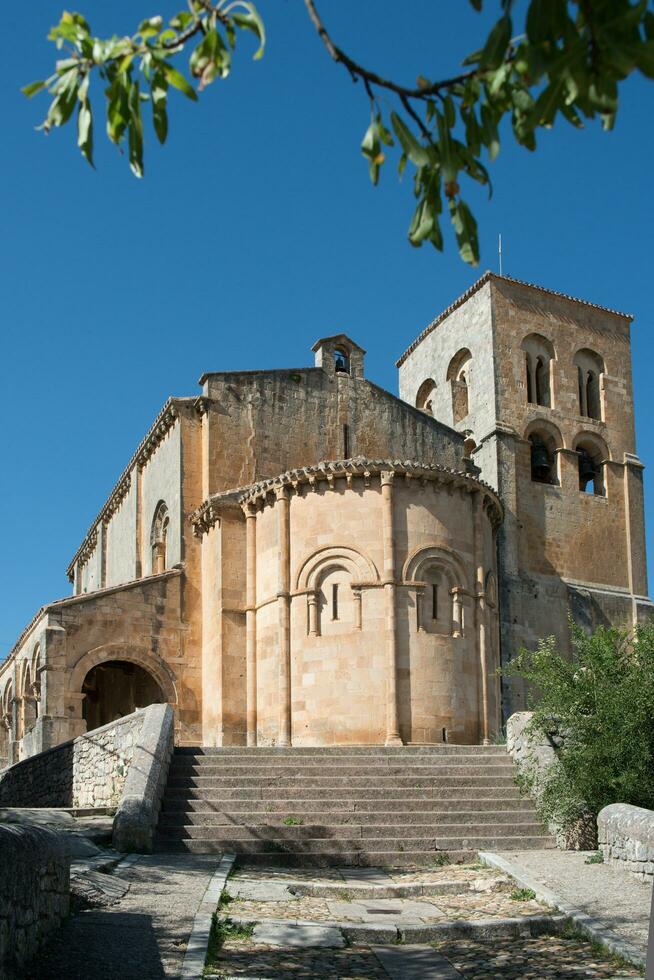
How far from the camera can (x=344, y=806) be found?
54.5 ft

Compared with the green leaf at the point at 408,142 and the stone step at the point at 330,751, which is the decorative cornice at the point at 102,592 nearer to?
the stone step at the point at 330,751

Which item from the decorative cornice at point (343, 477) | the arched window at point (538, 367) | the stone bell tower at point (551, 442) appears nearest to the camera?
the decorative cornice at point (343, 477)

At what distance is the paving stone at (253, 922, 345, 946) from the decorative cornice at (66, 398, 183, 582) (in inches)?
751

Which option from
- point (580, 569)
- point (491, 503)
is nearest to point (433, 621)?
point (491, 503)

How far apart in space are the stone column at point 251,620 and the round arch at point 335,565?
64.0 inches

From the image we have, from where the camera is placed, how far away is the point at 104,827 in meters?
15.4

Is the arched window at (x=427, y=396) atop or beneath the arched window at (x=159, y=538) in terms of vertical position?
atop

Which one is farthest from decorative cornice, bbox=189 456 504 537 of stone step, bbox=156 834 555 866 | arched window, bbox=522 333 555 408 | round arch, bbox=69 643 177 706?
arched window, bbox=522 333 555 408

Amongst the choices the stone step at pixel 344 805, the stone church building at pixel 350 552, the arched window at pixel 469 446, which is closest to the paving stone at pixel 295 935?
the stone step at pixel 344 805

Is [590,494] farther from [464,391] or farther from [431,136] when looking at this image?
[431,136]

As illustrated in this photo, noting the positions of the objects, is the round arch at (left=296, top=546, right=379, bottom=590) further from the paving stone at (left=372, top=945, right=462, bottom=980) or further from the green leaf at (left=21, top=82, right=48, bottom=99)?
the green leaf at (left=21, top=82, right=48, bottom=99)

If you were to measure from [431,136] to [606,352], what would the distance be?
120 feet

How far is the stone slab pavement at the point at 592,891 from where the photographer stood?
9732mm

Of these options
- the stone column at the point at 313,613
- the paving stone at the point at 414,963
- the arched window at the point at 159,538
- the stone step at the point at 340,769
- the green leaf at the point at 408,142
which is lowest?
the paving stone at the point at 414,963
